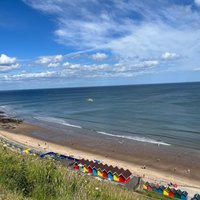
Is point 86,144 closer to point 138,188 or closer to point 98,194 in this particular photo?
point 138,188

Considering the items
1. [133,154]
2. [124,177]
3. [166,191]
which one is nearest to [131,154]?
[133,154]

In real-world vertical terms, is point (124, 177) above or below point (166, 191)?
above

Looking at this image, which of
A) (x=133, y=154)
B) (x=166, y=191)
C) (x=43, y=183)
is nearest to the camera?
(x=43, y=183)

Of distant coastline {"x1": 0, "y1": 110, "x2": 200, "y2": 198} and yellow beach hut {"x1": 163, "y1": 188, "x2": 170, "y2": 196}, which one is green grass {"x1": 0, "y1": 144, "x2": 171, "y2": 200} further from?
distant coastline {"x1": 0, "y1": 110, "x2": 200, "y2": 198}

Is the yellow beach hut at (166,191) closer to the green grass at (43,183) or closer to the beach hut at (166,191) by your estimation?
the beach hut at (166,191)

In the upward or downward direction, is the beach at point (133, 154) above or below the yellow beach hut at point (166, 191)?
below

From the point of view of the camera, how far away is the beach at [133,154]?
26.4 meters

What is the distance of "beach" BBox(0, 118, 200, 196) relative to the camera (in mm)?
26438

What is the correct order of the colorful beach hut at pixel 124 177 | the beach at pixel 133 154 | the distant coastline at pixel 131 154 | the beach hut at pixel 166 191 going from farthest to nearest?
the distant coastline at pixel 131 154 < the beach at pixel 133 154 < the colorful beach hut at pixel 124 177 < the beach hut at pixel 166 191

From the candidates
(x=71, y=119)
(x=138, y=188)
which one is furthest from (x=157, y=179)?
(x=71, y=119)

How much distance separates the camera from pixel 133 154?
33.8 meters

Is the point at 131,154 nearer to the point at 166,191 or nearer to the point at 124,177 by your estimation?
the point at 124,177

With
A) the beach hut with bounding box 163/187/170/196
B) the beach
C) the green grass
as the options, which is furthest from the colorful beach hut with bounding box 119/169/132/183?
the green grass

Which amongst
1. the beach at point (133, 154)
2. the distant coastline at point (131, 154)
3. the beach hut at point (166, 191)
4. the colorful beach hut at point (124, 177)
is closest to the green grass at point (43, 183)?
the beach hut at point (166, 191)
